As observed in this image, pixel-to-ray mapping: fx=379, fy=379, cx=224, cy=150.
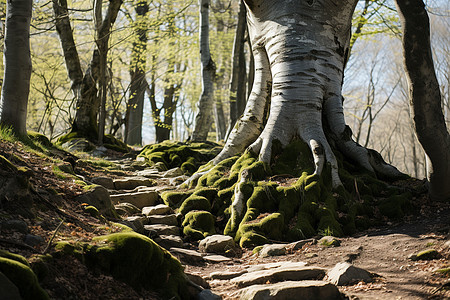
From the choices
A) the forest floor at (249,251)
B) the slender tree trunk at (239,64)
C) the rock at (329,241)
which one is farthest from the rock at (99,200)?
the slender tree trunk at (239,64)

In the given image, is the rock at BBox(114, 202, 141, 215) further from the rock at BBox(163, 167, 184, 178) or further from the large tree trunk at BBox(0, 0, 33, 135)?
the rock at BBox(163, 167, 184, 178)

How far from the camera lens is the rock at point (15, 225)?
300 cm

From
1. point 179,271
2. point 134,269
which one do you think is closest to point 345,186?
point 179,271

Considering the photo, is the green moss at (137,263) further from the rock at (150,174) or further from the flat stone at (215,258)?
the rock at (150,174)

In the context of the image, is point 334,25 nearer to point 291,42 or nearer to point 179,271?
point 291,42

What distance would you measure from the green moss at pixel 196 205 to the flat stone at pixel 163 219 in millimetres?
290

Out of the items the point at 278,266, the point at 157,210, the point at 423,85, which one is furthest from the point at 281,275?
the point at 423,85

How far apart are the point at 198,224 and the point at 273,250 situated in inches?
54.3

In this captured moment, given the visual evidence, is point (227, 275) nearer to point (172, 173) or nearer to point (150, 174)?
point (172, 173)

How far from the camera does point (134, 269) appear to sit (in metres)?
3.09

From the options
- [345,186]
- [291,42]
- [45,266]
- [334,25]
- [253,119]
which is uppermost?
[334,25]

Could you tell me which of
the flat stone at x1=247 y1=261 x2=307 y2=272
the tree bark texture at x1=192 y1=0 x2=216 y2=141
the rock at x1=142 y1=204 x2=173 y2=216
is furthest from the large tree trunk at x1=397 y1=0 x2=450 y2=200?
the tree bark texture at x1=192 y1=0 x2=216 y2=141

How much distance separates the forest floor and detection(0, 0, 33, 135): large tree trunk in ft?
3.95

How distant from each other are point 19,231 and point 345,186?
4623 millimetres
